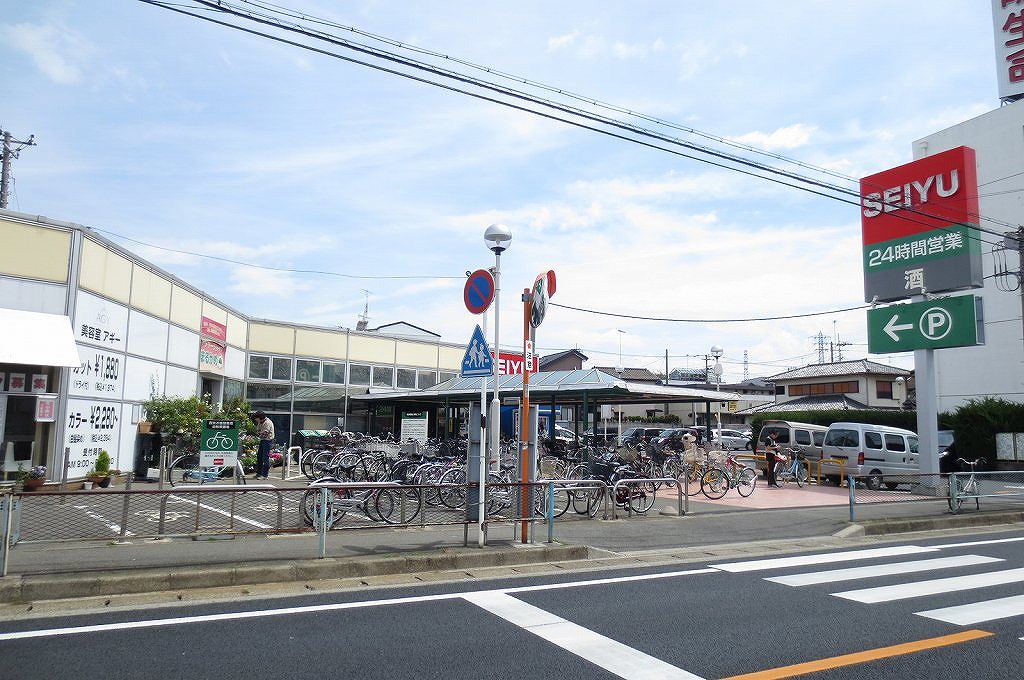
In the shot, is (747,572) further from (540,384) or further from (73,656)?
(540,384)

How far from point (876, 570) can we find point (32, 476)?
14342 millimetres

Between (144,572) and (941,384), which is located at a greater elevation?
(941,384)

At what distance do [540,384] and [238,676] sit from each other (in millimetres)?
16334

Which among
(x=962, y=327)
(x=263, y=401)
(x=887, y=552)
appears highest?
(x=962, y=327)

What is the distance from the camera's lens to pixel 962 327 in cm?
1795

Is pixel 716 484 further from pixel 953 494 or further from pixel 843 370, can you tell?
pixel 843 370

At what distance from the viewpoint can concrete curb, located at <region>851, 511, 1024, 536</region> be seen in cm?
1146

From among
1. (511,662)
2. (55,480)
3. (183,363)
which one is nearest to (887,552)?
(511,662)

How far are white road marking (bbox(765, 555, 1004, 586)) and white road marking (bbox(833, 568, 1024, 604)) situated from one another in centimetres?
49

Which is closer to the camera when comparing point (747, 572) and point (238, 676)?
point (238, 676)

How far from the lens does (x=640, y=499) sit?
41.4 ft

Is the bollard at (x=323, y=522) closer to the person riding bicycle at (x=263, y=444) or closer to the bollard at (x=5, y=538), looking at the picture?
the bollard at (x=5, y=538)

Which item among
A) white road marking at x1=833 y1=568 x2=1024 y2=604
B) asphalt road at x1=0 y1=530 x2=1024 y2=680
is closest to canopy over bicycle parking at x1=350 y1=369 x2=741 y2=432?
white road marking at x1=833 y1=568 x2=1024 y2=604

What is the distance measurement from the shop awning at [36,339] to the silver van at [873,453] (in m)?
19.0
